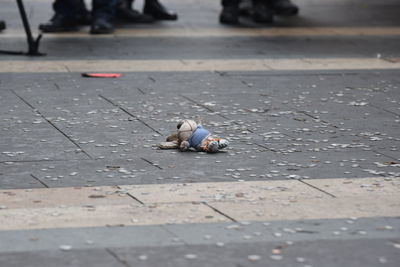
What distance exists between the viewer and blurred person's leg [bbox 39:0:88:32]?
1127cm

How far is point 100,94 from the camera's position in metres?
7.89

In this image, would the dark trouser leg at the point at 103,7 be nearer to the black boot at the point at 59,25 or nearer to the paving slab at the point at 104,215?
the black boot at the point at 59,25

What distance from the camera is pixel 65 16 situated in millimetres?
11531

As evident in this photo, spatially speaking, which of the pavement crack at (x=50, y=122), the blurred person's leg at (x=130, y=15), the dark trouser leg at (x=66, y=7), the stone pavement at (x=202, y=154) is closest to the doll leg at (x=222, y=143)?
the stone pavement at (x=202, y=154)

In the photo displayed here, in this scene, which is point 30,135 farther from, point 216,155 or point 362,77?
point 362,77

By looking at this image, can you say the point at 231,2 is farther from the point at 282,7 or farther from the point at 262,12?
the point at 282,7

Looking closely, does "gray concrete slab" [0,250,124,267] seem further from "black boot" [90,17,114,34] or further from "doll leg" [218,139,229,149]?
"black boot" [90,17,114,34]

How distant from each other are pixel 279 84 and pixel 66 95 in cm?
181

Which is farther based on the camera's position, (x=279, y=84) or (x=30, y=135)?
(x=279, y=84)

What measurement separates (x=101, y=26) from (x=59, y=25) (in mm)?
501

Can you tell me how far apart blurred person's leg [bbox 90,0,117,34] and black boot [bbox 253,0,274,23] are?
6.44 feet

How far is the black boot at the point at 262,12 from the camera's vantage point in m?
12.4

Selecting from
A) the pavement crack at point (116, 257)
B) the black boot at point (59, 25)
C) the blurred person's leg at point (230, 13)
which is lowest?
the black boot at point (59, 25)

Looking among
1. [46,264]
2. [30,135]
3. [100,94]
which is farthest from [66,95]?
[46,264]
